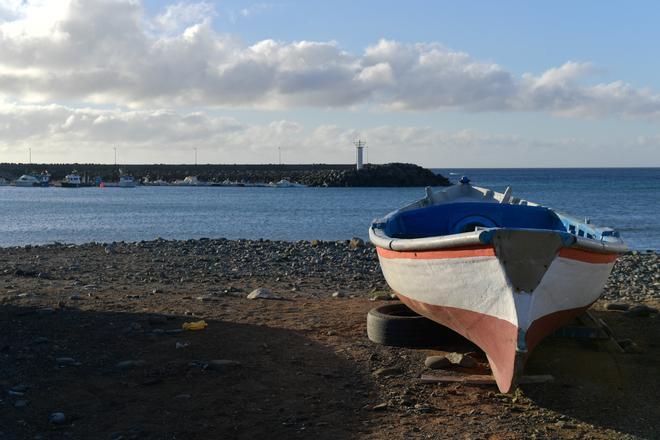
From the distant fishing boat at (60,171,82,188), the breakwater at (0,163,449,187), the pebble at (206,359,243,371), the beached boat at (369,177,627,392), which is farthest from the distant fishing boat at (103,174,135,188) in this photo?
the pebble at (206,359,243,371)

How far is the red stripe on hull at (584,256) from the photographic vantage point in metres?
7.79

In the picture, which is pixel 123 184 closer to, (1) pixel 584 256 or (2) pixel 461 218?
(2) pixel 461 218

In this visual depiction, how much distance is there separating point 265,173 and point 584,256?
437 feet

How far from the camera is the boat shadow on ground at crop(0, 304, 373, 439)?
6.98m

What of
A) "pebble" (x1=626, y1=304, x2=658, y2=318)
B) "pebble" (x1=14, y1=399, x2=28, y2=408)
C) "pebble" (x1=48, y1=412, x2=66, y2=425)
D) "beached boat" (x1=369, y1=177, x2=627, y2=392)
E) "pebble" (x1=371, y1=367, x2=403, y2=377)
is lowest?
"pebble" (x1=48, y1=412, x2=66, y2=425)

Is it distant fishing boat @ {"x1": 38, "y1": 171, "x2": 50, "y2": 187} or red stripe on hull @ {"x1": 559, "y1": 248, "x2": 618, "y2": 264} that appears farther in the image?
distant fishing boat @ {"x1": 38, "y1": 171, "x2": 50, "y2": 187}

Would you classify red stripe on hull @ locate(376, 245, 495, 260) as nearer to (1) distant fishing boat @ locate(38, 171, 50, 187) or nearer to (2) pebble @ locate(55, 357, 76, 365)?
(2) pebble @ locate(55, 357, 76, 365)

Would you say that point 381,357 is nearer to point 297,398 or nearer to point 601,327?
point 297,398

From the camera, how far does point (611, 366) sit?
8.57 m

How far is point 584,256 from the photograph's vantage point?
26.9 ft

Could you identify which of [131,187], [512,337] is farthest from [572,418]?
[131,187]

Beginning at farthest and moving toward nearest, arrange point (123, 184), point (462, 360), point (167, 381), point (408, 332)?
1. point (123, 184)
2. point (408, 332)
3. point (462, 360)
4. point (167, 381)

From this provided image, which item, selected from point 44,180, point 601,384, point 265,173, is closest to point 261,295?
point 601,384

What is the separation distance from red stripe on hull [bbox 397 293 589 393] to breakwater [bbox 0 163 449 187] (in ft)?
341
